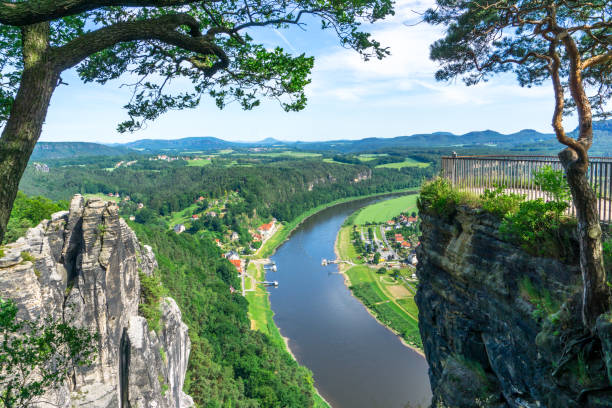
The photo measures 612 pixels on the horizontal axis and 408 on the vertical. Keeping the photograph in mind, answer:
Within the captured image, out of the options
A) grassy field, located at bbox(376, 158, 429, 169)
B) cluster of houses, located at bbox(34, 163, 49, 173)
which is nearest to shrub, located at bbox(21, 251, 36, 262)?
cluster of houses, located at bbox(34, 163, 49, 173)

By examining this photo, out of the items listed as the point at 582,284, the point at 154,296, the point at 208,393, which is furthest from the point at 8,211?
the point at 208,393

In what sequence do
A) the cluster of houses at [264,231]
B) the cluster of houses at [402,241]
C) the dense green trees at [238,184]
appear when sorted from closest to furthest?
the cluster of houses at [402,241] < the cluster of houses at [264,231] < the dense green trees at [238,184]

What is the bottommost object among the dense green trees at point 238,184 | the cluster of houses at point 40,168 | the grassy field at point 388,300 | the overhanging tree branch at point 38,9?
the grassy field at point 388,300

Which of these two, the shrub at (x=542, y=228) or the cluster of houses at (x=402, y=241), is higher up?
the shrub at (x=542, y=228)

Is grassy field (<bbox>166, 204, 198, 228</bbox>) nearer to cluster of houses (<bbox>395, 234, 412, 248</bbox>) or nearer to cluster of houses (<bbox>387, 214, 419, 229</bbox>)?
cluster of houses (<bbox>387, 214, 419, 229</bbox>)

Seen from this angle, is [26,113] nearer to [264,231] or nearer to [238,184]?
[264,231]

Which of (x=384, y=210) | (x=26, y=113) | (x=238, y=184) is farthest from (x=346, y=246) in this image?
(x=26, y=113)

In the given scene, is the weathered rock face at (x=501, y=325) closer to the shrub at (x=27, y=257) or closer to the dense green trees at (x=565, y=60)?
the dense green trees at (x=565, y=60)

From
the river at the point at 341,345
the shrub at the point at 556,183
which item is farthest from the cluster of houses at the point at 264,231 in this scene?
the shrub at the point at 556,183
